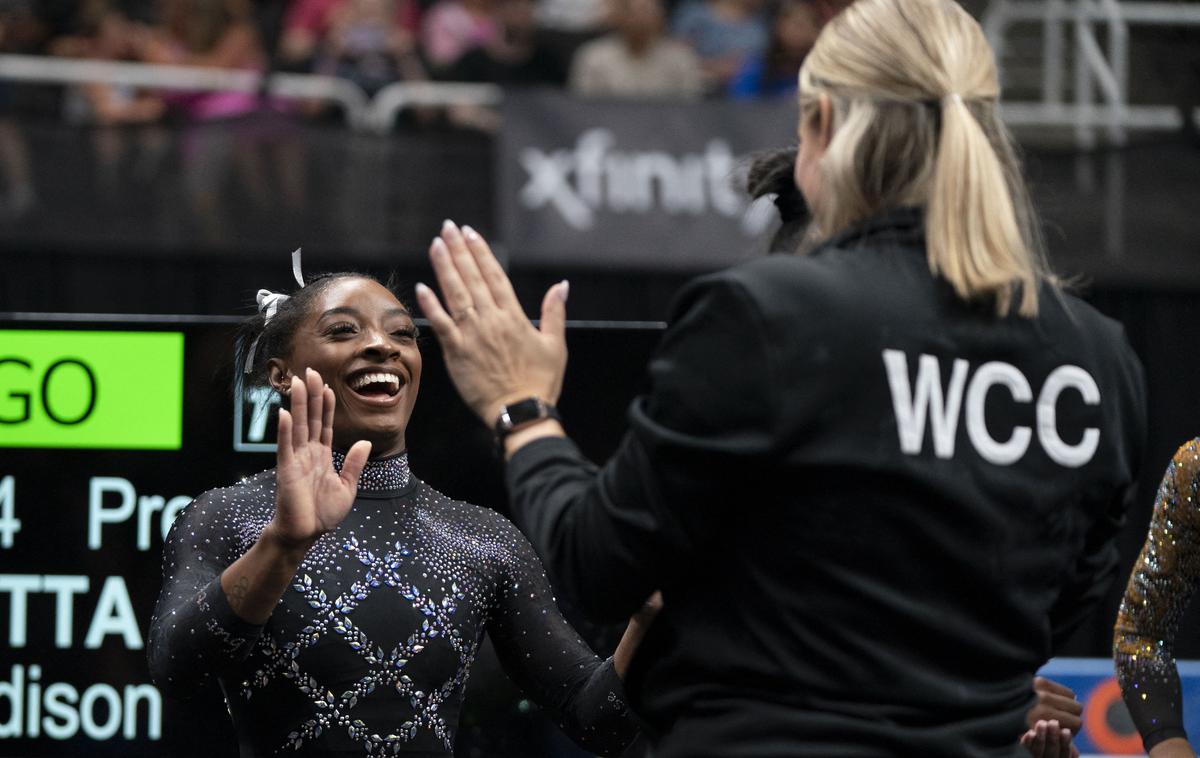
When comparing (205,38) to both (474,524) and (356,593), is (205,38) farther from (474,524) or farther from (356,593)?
(356,593)

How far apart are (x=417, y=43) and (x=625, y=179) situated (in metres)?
1.46

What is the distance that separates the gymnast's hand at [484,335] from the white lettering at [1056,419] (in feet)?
1.72

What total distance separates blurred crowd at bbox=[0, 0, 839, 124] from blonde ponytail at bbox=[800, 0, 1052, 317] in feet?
15.6

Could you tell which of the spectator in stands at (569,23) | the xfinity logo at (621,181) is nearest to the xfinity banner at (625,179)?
the xfinity logo at (621,181)

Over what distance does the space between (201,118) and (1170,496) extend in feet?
13.8

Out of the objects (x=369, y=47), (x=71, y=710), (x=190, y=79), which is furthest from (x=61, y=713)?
(x=369, y=47)

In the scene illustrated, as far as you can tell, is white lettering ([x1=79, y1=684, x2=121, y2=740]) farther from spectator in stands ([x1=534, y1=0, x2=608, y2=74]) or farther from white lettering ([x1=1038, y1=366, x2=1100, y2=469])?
spectator in stands ([x1=534, y1=0, x2=608, y2=74])

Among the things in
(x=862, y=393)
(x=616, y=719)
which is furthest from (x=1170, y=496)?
(x=862, y=393)

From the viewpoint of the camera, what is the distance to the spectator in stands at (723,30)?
295 inches

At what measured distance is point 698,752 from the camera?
166cm

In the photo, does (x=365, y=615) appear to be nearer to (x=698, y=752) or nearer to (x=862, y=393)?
(x=698, y=752)

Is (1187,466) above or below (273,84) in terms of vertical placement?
below

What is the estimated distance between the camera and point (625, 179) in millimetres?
6074

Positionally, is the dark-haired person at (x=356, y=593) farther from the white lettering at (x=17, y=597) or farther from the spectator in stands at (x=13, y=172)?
the spectator in stands at (x=13, y=172)
